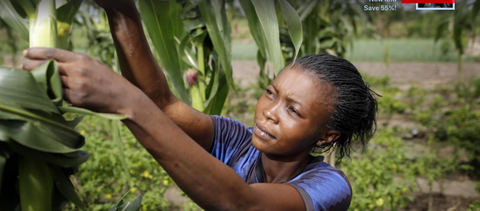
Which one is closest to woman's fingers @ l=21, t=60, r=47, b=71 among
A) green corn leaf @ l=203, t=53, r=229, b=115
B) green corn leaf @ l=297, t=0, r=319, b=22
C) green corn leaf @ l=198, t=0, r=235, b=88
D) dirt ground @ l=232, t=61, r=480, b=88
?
green corn leaf @ l=198, t=0, r=235, b=88

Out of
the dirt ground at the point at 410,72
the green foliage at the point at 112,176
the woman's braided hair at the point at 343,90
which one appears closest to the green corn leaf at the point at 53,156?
the woman's braided hair at the point at 343,90

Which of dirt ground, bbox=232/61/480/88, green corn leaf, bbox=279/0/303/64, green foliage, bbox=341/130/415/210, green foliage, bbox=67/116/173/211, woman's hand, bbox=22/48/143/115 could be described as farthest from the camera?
dirt ground, bbox=232/61/480/88

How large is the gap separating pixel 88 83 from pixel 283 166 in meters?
0.52

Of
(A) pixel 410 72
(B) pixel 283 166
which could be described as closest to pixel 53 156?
(B) pixel 283 166

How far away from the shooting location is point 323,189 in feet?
2.73

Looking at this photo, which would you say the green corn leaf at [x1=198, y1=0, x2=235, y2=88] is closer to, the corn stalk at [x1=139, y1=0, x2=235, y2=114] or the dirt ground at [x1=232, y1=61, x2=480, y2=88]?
the corn stalk at [x1=139, y1=0, x2=235, y2=114]

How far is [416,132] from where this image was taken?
4.00m

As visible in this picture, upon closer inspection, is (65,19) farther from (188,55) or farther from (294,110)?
(188,55)

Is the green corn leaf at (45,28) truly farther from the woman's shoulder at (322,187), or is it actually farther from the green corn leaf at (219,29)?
the green corn leaf at (219,29)

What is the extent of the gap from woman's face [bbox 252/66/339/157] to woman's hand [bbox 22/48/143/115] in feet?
1.15

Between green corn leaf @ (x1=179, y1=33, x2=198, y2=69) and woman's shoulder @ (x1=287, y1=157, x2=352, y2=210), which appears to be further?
green corn leaf @ (x1=179, y1=33, x2=198, y2=69)

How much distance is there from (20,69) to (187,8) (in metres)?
1.16

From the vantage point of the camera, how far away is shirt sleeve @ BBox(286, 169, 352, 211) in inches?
31.6

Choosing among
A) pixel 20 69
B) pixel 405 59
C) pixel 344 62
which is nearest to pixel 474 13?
pixel 344 62
